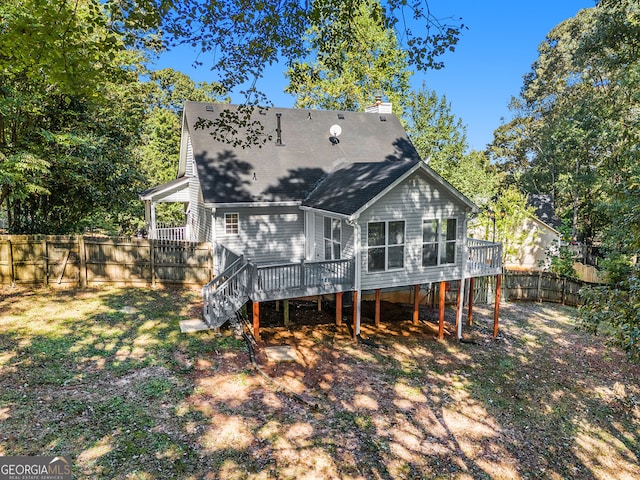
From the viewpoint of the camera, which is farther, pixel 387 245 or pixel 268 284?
pixel 387 245

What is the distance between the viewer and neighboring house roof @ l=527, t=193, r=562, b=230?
109 feet

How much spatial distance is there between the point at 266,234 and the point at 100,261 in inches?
242

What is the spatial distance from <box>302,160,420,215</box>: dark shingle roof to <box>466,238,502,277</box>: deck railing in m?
4.19

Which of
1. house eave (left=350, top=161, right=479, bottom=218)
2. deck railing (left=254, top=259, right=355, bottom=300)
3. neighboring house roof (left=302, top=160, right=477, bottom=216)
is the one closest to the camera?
deck railing (left=254, top=259, right=355, bottom=300)

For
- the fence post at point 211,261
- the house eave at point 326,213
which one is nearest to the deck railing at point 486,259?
the house eave at point 326,213

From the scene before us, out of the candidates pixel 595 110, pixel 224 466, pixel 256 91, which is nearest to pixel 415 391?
pixel 224 466

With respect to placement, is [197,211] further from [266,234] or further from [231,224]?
[266,234]

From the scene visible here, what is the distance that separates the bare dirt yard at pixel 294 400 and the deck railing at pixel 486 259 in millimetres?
2576

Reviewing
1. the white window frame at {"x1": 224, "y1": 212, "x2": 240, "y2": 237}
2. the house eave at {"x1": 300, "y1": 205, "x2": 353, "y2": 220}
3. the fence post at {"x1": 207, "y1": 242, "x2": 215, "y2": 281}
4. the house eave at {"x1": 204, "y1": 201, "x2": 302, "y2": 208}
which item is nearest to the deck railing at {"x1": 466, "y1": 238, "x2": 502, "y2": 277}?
the house eave at {"x1": 300, "y1": 205, "x2": 353, "y2": 220}

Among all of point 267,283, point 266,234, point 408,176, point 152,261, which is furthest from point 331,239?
point 152,261

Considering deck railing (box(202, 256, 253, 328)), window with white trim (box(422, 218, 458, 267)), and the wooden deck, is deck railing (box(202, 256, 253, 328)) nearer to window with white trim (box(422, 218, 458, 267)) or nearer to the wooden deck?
the wooden deck

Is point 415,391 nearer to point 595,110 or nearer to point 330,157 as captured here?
point 330,157

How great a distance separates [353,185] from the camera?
45.9ft

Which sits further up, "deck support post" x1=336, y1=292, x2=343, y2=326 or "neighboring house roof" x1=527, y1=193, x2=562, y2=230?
"neighboring house roof" x1=527, y1=193, x2=562, y2=230
